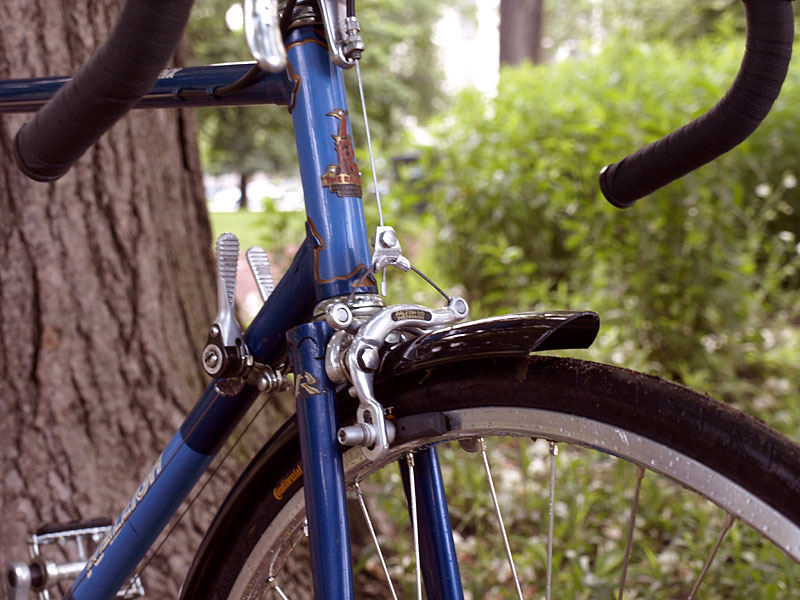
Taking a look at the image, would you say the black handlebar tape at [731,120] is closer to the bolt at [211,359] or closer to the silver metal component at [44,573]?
the bolt at [211,359]

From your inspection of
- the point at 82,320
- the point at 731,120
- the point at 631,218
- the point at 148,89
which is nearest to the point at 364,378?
the point at 148,89

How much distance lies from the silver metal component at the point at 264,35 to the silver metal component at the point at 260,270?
13.6 inches

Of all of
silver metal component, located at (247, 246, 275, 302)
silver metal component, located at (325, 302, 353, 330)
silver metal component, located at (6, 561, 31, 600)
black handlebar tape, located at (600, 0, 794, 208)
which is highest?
silver metal component, located at (247, 246, 275, 302)

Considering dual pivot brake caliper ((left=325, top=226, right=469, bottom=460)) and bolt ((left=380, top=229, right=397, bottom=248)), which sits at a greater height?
bolt ((left=380, top=229, right=397, bottom=248))

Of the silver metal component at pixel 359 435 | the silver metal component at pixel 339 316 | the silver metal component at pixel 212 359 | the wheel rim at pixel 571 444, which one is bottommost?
the wheel rim at pixel 571 444

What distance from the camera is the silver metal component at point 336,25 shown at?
2.45 feet

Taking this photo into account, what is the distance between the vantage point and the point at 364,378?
714mm

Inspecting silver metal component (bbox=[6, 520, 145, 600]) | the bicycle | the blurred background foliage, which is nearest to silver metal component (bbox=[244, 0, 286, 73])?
the bicycle

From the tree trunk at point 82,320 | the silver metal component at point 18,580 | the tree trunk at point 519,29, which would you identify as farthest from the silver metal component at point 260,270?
the tree trunk at point 519,29

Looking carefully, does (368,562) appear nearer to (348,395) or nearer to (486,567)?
(486,567)

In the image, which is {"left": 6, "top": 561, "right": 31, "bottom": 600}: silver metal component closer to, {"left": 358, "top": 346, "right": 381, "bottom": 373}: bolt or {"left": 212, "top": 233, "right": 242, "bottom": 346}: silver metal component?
{"left": 212, "top": 233, "right": 242, "bottom": 346}: silver metal component

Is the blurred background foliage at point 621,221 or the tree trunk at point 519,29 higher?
the tree trunk at point 519,29

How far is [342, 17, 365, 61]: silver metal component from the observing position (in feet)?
2.45

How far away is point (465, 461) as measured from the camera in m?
2.16
